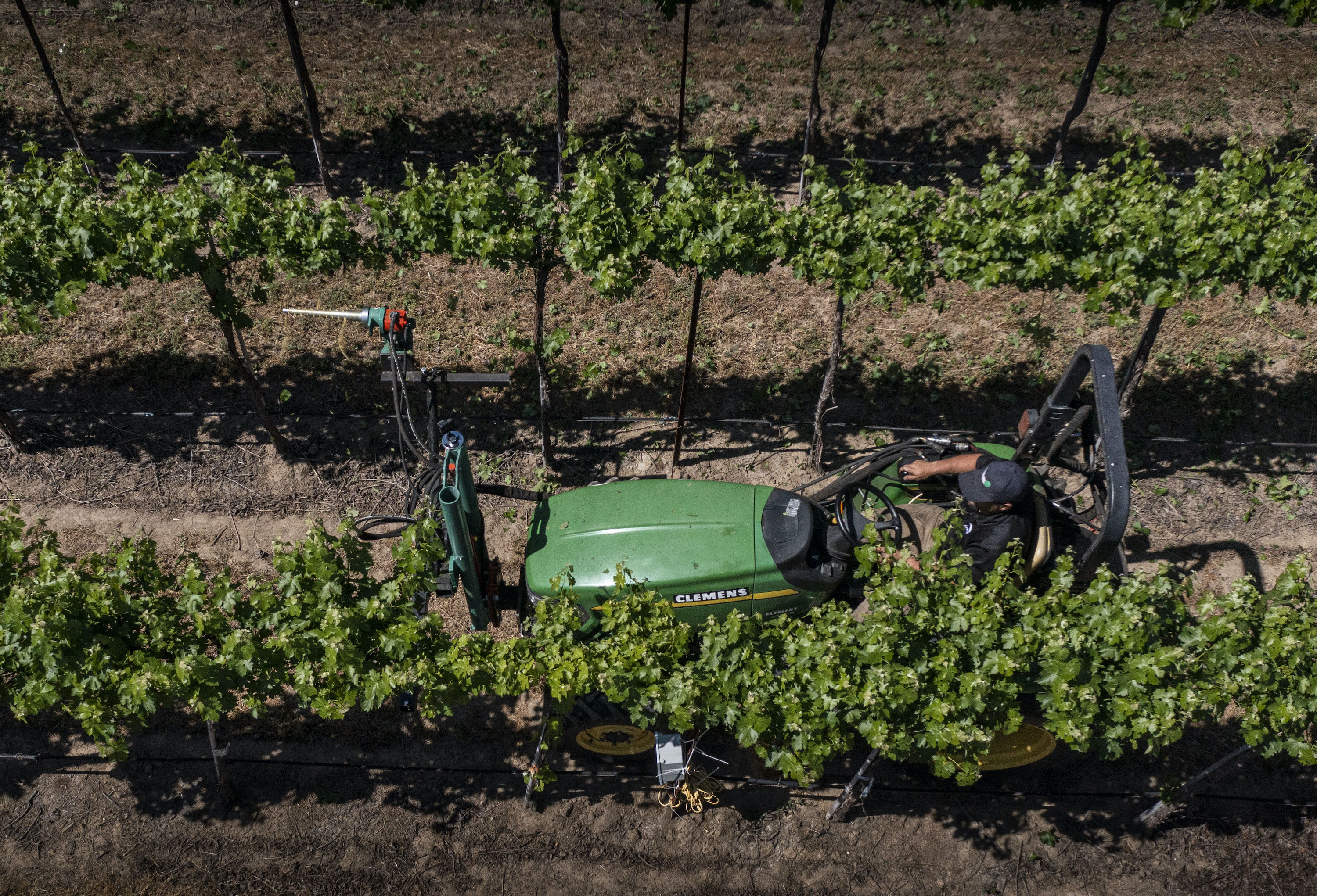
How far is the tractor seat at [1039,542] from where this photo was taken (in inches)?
237

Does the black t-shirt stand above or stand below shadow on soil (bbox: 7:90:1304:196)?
below

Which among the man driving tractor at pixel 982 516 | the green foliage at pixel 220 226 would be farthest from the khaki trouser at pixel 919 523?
the green foliage at pixel 220 226

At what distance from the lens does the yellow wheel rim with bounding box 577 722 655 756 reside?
6.45 meters

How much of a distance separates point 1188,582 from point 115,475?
364 inches

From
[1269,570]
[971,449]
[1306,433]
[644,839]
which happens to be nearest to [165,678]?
[644,839]

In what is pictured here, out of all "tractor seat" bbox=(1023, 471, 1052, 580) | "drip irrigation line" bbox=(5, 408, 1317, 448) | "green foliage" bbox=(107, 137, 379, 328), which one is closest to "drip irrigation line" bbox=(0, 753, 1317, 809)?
"tractor seat" bbox=(1023, 471, 1052, 580)

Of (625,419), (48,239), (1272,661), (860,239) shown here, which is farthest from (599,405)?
(1272,661)

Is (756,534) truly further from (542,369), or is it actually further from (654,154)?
(654,154)

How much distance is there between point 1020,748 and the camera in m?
6.62

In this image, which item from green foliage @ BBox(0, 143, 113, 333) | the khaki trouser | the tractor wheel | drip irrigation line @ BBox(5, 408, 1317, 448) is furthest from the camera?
drip irrigation line @ BBox(5, 408, 1317, 448)

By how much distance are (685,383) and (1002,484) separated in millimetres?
3111

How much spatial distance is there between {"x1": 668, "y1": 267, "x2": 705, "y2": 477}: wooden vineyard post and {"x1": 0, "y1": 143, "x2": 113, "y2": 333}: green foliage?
4867 mm

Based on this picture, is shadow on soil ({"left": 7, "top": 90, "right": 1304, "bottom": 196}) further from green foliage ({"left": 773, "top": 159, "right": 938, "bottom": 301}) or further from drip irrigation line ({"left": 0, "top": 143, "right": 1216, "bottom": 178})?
green foliage ({"left": 773, "top": 159, "right": 938, "bottom": 301})

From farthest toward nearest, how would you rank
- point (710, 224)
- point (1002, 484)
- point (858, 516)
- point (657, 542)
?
1. point (710, 224)
2. point (858, 516)
3. point (657, 542)
4. point (1002, 484)
